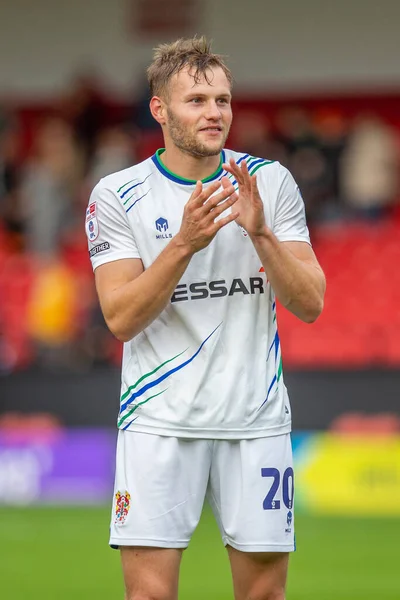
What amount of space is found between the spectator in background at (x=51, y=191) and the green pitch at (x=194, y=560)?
444cm

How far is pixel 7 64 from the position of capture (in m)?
16.8

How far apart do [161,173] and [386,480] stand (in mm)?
6643

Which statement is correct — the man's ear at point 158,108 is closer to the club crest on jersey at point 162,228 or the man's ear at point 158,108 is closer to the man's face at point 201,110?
the man's face at point 201,110

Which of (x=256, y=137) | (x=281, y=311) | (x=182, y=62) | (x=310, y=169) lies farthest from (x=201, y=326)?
(x=256, y=137)

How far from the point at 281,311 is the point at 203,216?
8908 millimetres

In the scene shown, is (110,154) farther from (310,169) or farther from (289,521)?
(289,521)

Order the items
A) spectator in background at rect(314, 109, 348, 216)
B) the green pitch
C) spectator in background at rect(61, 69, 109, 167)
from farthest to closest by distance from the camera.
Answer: spectator in background at rect(61, 69, 109, 167)
spectator in background at rect(314, 109, 348, 216)
the green pitch

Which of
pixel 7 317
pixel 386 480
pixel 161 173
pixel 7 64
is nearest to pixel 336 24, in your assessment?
pixel 7 64

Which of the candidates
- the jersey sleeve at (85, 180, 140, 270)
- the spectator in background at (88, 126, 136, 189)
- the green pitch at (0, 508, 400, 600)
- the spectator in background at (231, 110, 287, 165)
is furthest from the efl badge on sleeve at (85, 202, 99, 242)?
the spectator in background at (231, 110, 287, 165)

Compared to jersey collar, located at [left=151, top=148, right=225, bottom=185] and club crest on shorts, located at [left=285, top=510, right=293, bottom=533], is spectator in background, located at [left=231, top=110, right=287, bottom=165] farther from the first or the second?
club crest on shorts, located at [left=285, top=510, right=293, bottom=533]

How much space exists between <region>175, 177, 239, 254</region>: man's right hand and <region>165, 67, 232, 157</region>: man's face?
289 mm

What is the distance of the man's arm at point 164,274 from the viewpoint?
414 centimetres

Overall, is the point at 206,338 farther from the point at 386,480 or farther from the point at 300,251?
the point at 386,480

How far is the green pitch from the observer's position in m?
7.56
